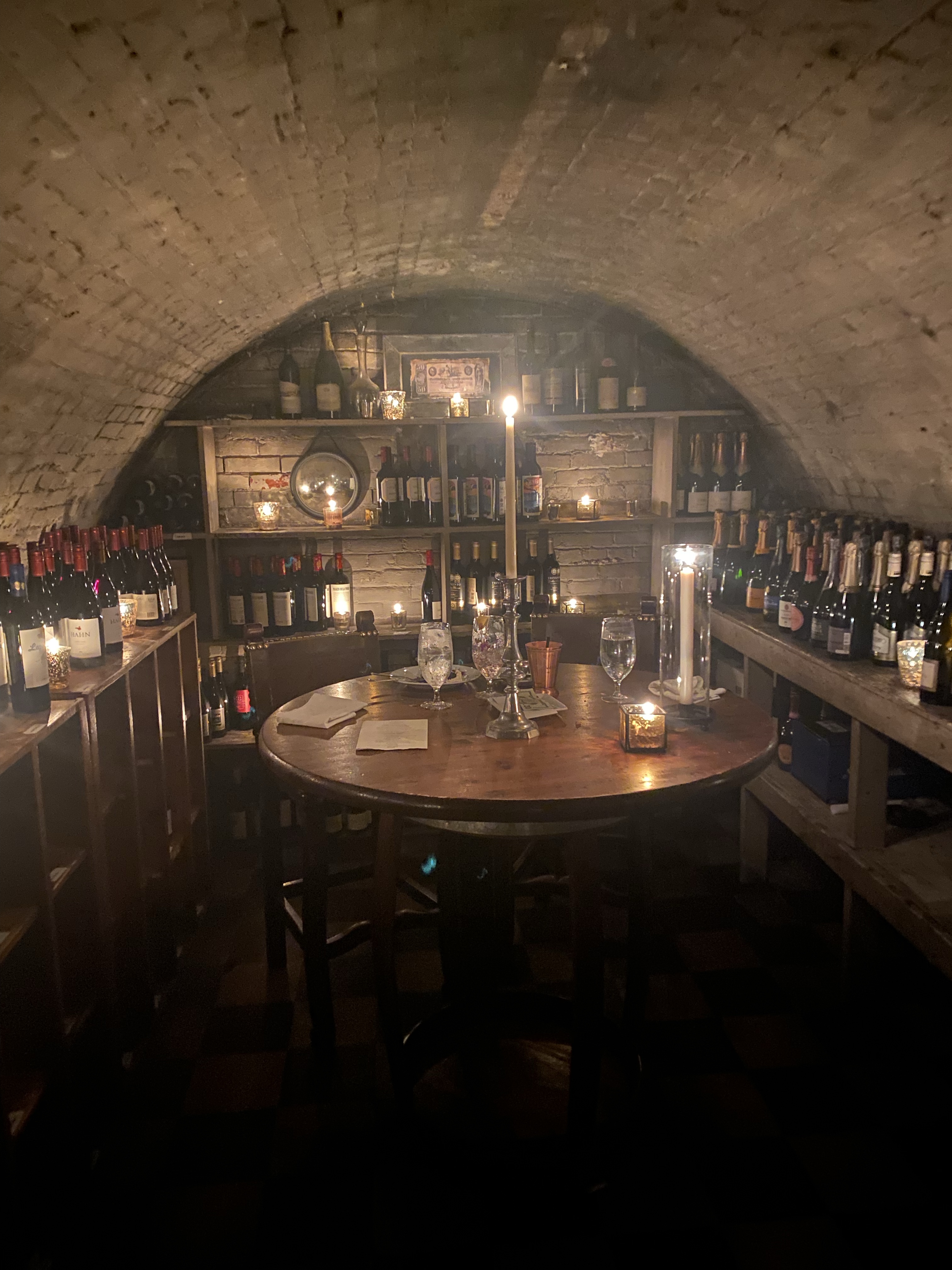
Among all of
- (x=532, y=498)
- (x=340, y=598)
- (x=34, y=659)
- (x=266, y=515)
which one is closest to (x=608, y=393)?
(x=532, y=498)

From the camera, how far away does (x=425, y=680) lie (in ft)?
8.52

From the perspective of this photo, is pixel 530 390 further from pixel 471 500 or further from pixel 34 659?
pixel 34 659

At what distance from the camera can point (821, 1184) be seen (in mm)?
1937

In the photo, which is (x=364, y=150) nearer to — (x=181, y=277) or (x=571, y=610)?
(x=181, y=277)

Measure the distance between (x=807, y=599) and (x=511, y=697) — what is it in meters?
1.73

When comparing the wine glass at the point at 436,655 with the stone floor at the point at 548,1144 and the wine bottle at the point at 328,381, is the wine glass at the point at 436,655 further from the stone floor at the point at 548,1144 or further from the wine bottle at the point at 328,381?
the wine bottle at the point at 328,381

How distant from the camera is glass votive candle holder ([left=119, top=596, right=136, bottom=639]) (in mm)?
3006

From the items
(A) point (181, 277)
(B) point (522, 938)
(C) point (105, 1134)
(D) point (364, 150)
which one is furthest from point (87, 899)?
(D) point (364, 150)

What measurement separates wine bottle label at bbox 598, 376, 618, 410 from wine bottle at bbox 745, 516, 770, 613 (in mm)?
858

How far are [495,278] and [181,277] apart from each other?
1.66 metres

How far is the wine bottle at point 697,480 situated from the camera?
13.7ft

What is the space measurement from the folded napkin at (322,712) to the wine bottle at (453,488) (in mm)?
1631

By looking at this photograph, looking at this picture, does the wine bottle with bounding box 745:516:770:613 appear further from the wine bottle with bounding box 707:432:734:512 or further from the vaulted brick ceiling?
the vaulted brick ceiling

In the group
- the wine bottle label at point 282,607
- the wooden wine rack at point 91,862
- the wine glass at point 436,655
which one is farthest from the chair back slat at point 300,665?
the wine bottle label at point 282,607
